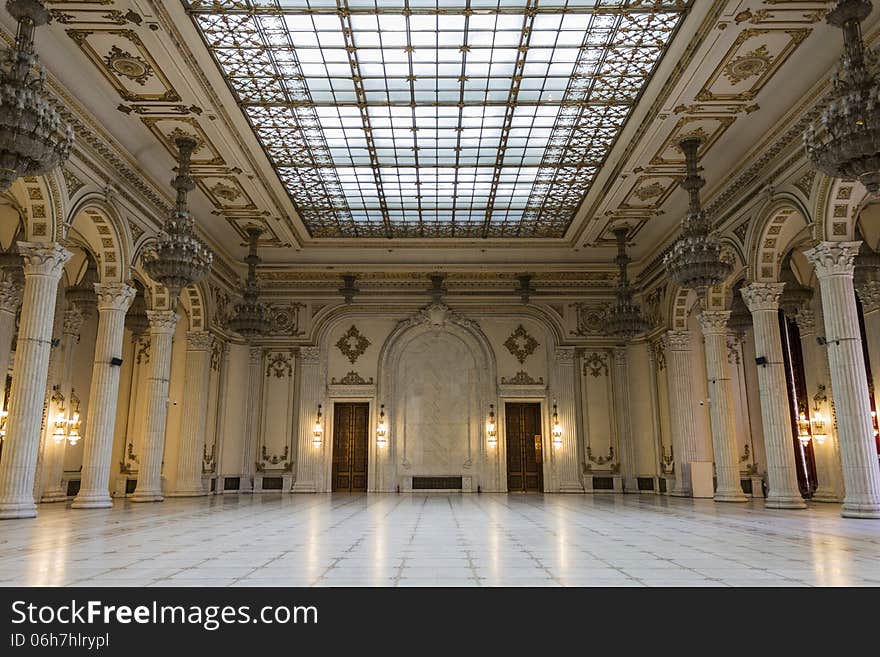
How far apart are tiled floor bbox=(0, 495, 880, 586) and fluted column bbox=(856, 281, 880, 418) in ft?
18.3

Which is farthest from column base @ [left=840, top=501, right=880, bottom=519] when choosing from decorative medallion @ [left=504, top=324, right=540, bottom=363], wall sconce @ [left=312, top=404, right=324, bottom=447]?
wall sconce @ [left=312, top=404, right=324, bottom=447]

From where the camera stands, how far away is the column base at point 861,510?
10116 mm

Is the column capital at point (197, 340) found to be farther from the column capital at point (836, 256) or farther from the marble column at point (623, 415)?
the column capital at point (836, 256)

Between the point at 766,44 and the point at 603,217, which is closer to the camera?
the point at 766,44

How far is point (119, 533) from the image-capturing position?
306 inches

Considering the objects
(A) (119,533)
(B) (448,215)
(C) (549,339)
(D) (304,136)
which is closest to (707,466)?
(C) (549,339)

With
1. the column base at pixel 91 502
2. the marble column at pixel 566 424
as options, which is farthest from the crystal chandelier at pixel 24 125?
the marble column at pixel 566 424

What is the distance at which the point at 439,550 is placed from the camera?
6152mm

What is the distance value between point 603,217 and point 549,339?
188 inches

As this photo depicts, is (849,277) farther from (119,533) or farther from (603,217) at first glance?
(119,533)

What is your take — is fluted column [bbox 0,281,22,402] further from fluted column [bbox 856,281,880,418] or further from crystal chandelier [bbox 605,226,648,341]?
fluted column [bbox 856,281,880,418]

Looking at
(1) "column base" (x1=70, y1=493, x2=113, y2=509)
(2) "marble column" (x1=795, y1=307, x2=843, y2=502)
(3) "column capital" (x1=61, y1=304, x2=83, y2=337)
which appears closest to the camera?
(1) "column base" (x1=70, y1=493, x2=113, y2=509)

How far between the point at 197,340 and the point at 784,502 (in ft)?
46.2

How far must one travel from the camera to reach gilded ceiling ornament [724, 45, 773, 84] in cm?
1038
